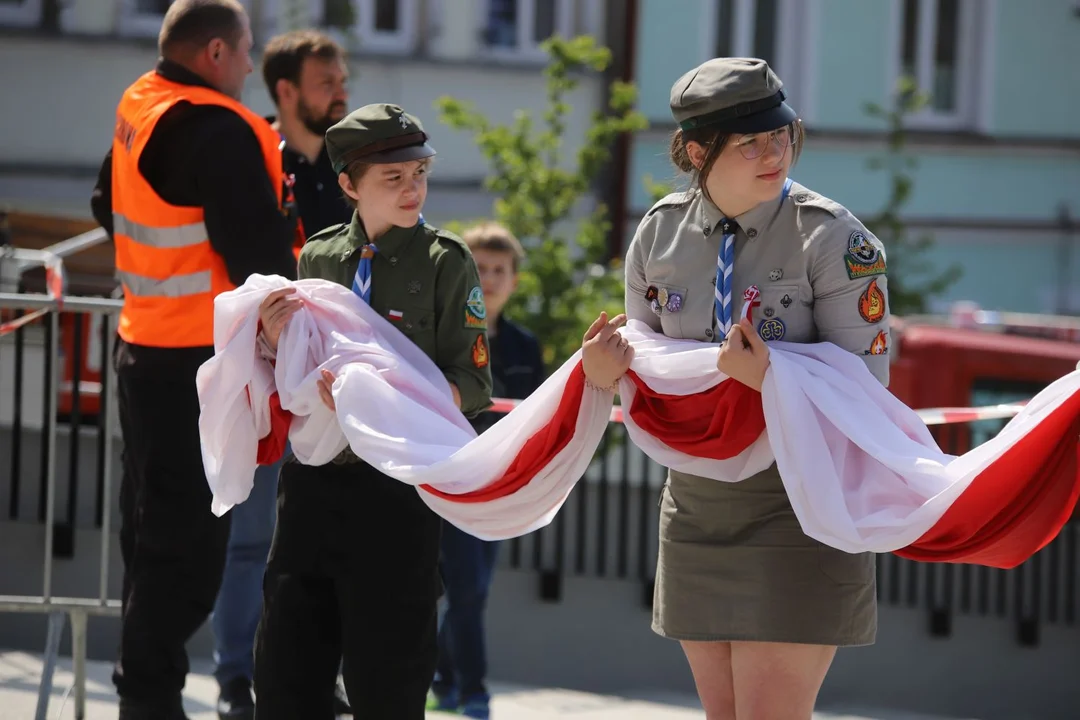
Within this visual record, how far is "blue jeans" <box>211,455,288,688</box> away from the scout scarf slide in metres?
1.31

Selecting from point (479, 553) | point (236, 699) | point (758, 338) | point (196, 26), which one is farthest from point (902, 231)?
point (758, 338)

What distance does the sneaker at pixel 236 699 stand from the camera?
16.9 ft

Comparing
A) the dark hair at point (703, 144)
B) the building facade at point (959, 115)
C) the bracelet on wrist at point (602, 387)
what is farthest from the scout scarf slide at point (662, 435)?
the building facade at point (959, 115)

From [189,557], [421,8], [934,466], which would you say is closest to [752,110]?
[934,466]

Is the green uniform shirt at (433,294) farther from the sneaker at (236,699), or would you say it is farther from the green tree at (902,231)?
the green tree at (902,231)

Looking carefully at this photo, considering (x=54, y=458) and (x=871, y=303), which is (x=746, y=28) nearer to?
(x=54, y=458)

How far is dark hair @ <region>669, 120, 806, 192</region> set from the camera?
344cm

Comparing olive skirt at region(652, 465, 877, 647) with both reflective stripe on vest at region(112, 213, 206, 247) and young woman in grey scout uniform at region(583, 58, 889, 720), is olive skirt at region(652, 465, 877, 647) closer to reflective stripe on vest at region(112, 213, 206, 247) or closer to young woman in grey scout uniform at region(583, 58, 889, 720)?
young woman in grey scout uniform at region(583, 58, 889, 720)

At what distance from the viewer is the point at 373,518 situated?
382 centimetres

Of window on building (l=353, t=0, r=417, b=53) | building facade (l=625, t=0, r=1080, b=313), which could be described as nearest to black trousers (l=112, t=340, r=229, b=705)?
window on building (l=353, t=0, r=417, b=53)

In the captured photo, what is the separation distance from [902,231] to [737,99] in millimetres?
12300

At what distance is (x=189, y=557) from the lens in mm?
4602

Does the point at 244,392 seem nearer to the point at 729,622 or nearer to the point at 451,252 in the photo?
the point at 451,252

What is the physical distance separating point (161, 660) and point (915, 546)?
2323mm
